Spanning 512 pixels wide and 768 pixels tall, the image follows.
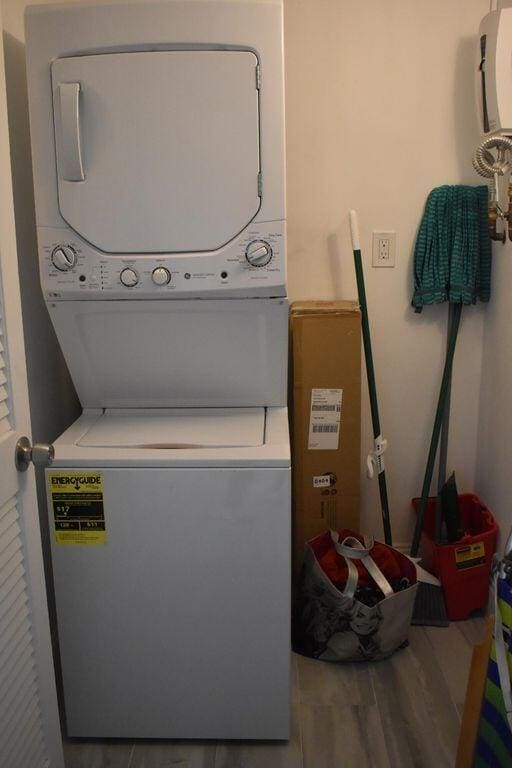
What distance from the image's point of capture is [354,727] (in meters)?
1.81

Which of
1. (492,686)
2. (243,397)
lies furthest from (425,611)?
(243,397)

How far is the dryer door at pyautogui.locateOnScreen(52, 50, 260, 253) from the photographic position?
152 cm

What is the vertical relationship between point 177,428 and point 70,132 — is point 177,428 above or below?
below

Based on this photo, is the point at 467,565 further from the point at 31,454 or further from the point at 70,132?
the point at 70,132

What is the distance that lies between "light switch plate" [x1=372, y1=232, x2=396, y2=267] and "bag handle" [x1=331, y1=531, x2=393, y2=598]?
0.95 metres

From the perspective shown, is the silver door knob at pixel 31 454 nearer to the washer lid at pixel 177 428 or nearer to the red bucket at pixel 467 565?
the washer lid at pixel 177 428

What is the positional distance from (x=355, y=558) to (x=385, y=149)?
1.36 meters

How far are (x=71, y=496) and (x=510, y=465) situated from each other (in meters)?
1.40

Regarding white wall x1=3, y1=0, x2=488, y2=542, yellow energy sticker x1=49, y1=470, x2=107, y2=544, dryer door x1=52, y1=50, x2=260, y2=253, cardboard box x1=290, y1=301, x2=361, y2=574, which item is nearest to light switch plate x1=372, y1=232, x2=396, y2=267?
white wall x1=3, y1=0, x2=488, y2=542

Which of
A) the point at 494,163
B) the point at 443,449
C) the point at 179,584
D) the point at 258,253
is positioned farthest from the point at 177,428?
the point at 494,163

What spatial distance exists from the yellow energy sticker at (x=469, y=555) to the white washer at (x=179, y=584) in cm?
79

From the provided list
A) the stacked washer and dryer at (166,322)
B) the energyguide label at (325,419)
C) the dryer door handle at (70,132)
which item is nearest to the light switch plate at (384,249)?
the energyguide label at (325,419)

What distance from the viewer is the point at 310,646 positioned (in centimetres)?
206

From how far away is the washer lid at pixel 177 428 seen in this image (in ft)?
5.43
